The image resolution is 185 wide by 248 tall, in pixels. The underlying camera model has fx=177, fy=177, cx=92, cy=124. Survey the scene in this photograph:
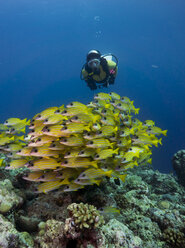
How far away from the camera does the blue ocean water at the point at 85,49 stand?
8788cm

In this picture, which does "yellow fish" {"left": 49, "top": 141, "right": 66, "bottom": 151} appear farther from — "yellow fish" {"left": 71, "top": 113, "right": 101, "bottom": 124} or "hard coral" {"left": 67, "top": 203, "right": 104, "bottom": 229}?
"hard coral" {"left": 67, "top": 203, "right": 104, "bottom": 229}

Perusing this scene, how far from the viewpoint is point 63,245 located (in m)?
2.65

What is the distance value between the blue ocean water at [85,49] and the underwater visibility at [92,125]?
71cm

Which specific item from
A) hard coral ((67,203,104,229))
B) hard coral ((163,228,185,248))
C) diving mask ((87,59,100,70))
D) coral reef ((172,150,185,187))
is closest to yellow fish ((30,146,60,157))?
hard coral ((67,203,104,229))

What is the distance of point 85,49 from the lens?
433 ft

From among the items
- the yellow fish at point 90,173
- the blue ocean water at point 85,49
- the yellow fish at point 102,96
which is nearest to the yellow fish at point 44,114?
the yellow fish at point 90,173

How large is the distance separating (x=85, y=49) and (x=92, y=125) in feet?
459

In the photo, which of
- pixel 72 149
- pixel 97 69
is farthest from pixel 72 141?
pixel 97 69

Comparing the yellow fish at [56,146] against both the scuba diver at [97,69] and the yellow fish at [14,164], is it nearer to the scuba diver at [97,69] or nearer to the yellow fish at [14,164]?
the yellow fish at [14,164]

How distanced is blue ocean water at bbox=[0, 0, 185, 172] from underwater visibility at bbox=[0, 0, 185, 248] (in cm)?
71

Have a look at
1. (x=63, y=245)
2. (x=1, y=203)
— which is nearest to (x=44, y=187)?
(x=1, y=203)

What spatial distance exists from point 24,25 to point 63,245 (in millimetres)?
128522

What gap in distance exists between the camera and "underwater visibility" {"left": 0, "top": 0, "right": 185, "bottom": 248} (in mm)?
3297

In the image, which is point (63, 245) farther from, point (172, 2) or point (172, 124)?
point (172, 2)
